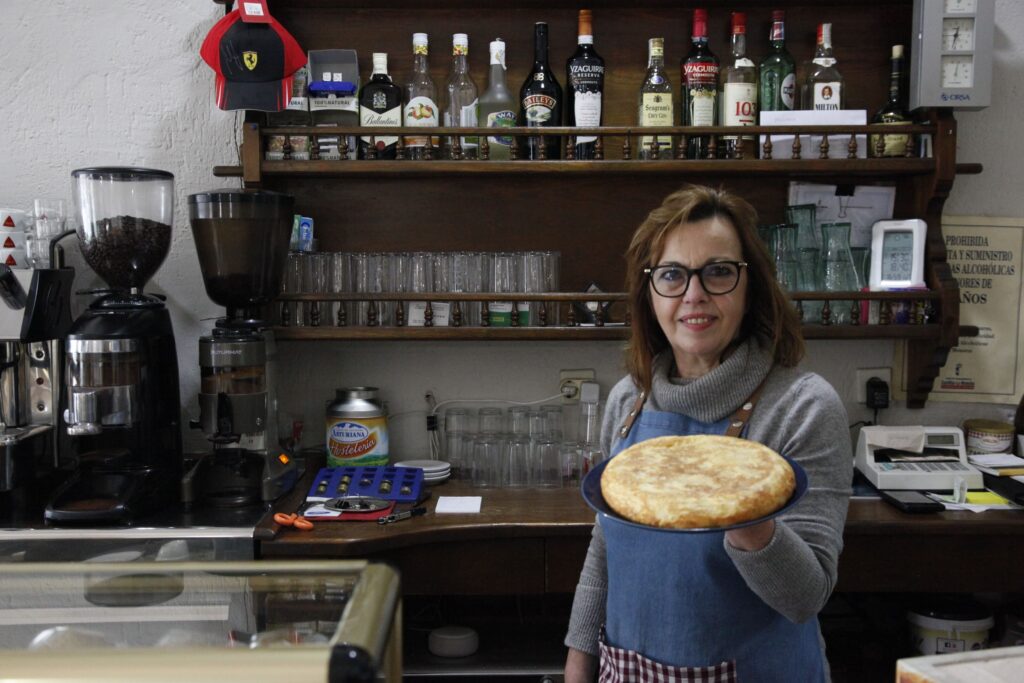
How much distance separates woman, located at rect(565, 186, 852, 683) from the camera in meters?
1.37

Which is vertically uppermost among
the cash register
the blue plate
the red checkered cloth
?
the blue plate

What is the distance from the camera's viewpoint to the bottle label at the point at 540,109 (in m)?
2.45

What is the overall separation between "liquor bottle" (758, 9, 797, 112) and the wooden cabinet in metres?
0.12

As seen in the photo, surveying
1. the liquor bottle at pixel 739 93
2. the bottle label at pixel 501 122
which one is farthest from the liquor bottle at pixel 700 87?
the bottle label at pixel 501 122

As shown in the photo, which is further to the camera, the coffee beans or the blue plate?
the coffee beans

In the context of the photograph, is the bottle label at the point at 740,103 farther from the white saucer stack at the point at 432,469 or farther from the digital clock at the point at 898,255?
the white saucer stack at the point at 432,469

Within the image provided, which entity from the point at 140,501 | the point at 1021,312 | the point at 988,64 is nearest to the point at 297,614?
the point at 140,501

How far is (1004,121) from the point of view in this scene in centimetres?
262

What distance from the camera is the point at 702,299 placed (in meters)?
1.43

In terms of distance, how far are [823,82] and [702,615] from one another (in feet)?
5.45

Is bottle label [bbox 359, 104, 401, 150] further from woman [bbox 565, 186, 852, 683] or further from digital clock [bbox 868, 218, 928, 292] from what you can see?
digital clock [bbox 868, 218, 928, 292]

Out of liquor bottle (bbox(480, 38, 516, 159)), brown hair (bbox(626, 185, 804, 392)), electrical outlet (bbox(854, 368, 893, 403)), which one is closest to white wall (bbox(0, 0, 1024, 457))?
electrical outlet (bbox(854, 368, 893, 403))

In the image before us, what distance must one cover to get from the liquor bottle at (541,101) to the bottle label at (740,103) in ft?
1.55

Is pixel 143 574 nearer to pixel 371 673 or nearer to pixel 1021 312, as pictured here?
pixel 371 673
